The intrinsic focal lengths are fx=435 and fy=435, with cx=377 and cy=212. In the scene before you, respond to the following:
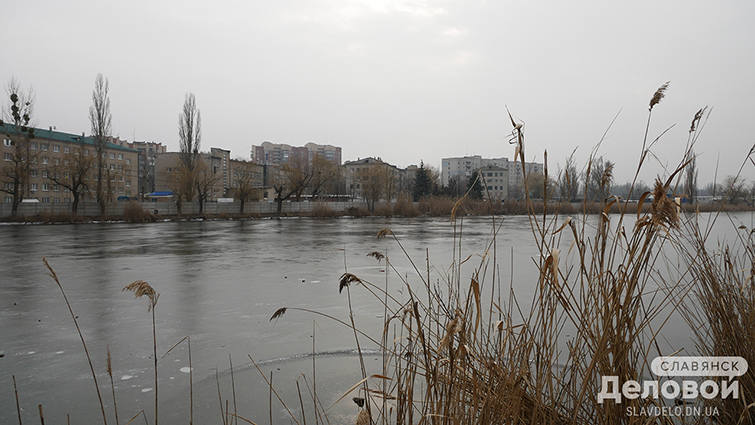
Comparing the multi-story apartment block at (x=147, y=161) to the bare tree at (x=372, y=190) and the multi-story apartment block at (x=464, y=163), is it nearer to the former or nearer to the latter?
the bare tree at (x=372, y=190)

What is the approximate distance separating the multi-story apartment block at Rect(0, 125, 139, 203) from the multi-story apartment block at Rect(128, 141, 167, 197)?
7031 mm

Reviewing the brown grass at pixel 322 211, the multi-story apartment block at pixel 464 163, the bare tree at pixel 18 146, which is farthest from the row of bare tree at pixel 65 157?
the multi-story apartment block at pixel 464 163

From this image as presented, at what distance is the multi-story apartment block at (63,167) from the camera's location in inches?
1187

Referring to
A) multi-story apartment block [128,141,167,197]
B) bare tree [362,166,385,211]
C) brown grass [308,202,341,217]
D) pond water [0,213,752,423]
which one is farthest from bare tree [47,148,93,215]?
multi-story apartment block [128,141,167,197]

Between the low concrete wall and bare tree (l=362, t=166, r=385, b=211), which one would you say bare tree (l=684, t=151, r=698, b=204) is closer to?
the low concrete wall

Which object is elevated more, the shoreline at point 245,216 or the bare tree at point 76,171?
the bare tree at point 76,171

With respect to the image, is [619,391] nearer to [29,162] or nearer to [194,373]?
[194,373]

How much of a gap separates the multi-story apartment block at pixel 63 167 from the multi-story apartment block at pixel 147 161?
7031 mm

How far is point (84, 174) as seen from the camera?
3025 cm

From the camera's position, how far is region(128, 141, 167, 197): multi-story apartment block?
79938 mm

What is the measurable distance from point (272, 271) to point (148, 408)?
551 centimetres

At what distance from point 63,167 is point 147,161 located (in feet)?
197

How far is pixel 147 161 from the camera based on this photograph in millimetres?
86250

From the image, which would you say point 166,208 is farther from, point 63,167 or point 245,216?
point 63,167
